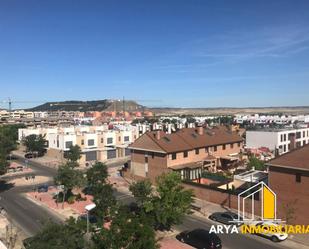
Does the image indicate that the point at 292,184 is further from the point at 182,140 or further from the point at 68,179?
the point at 68,179

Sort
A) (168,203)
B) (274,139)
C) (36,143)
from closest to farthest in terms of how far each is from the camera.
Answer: (168,203), (274,139), (36,143)

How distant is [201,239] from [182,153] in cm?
2480

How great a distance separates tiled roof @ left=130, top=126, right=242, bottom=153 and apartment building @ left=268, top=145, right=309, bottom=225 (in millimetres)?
19064

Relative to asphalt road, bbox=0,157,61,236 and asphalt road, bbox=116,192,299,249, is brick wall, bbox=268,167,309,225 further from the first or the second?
asphalt road, bbox=0,157,61,236

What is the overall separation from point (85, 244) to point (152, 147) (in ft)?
101

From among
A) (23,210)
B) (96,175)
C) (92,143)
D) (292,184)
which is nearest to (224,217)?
(292,184)

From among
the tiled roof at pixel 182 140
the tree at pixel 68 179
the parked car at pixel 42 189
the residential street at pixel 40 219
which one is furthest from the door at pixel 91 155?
the tree at pixel 68 179

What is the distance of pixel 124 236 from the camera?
2111 centimetres

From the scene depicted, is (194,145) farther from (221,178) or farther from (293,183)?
(293,183)

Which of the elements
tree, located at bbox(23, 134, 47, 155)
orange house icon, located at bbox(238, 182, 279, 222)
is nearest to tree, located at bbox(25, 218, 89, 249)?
orange house icon, located at bbox(238, 182, 279, 222)

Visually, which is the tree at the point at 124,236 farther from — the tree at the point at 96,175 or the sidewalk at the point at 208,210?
the tree at the point at 96,175

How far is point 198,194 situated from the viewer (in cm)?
4194

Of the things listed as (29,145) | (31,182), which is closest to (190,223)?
(31,182)

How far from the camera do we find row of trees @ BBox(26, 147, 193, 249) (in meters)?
20.4
